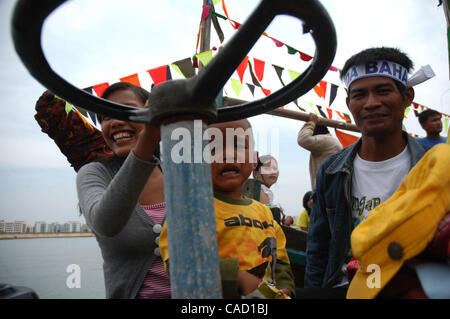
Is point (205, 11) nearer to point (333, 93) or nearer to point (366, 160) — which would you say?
point (333, 93)

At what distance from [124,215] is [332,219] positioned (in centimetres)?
132

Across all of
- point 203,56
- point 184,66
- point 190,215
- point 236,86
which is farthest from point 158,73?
point 190,215

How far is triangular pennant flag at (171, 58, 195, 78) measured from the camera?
16.2 ft

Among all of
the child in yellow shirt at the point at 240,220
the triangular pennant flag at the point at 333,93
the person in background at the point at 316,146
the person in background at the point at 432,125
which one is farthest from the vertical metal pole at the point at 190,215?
the triangular pennant flag at the point at 333,93

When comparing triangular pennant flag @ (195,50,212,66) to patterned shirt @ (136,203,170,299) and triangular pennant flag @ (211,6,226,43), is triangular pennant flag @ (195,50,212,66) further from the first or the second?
patterned shirt @ (136,203,170,299)

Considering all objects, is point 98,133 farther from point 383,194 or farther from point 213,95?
point 383,194

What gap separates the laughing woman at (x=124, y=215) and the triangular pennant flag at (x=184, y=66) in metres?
3.71

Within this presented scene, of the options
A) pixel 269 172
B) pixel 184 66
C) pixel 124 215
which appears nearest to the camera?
pixel 124 215

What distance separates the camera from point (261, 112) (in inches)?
27.3

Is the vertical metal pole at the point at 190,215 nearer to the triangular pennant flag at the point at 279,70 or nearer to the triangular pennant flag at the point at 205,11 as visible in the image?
the triangular pennant flag at the point at 205,11

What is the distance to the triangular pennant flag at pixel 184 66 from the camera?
4934 millimetres

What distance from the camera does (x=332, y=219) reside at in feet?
5.94

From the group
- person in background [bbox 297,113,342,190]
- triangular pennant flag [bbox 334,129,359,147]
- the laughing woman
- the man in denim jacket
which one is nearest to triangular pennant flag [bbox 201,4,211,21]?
person in background [bbox 297,113,342,190]

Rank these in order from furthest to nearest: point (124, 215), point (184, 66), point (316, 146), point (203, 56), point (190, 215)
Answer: point (184, 66)
point (203, 56)
point (316, 146)
point (124, 215)
point (190, 215)
